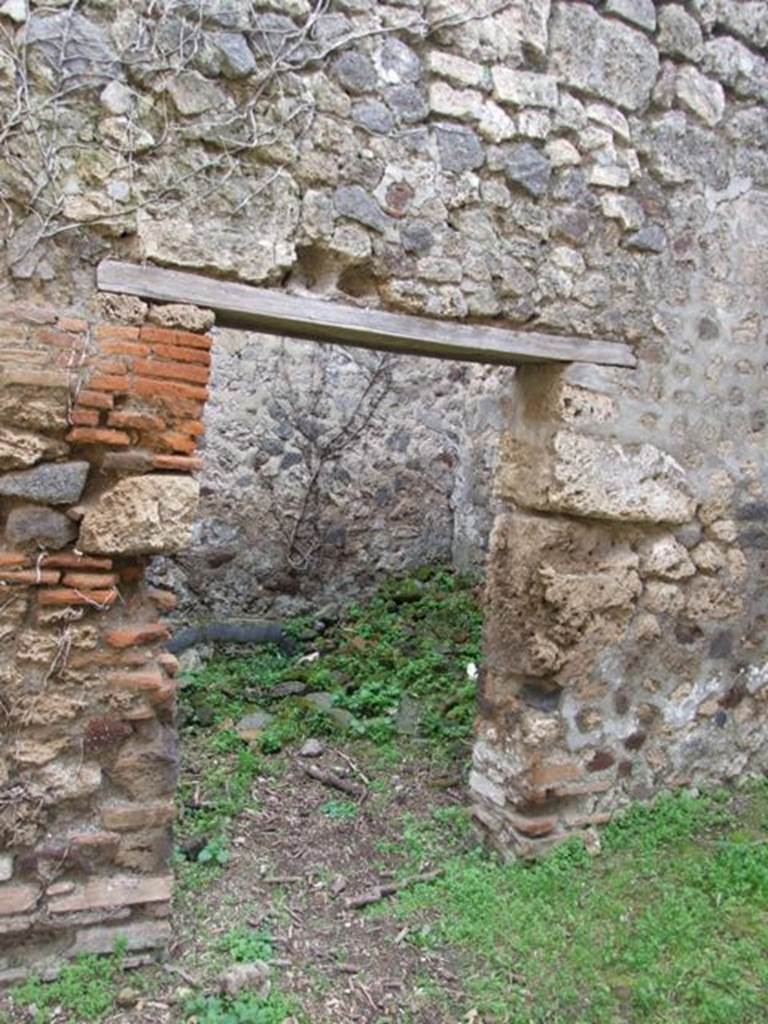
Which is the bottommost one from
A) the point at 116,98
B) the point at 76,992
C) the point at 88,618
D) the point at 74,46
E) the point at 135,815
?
the point at 76,992

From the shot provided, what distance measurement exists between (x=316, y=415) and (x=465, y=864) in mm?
3954

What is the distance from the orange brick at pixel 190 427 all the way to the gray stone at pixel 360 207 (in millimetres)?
858

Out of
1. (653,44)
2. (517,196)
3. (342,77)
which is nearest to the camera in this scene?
(342,77)

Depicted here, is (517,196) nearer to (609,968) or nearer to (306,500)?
(609,968)

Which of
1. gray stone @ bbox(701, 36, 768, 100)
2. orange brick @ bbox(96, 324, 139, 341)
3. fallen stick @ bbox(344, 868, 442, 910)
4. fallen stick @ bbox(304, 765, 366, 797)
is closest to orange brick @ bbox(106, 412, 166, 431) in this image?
orange brick @ bbox(96, 324, 139, 341)

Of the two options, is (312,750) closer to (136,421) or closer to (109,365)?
(136,421)

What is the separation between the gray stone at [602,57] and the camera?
316cm

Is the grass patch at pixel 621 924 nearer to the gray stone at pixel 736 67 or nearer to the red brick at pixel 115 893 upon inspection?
the red brick at pixel 115 893

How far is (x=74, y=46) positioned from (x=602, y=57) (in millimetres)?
1966

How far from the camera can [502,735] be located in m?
3.61

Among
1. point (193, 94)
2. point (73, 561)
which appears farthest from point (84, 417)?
point (193, 94)

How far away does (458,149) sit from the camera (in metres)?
2.99

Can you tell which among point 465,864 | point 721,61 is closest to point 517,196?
point 721,61

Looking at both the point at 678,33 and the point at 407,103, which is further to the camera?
the point at 678,33
